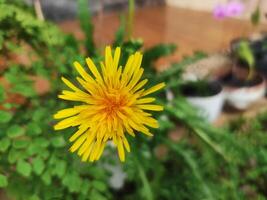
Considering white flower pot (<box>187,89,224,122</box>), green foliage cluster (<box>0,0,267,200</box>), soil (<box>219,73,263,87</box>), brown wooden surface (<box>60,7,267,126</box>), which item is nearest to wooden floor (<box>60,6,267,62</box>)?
brown wooden surface (<box>60,7,267,126</box>)

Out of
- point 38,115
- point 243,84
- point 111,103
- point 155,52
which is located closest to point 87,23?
point 155,52

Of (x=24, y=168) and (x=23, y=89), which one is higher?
(x=23, y=89)

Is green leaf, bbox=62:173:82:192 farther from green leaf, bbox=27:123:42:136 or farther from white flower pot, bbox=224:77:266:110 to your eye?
white flower pot, bbox=224:77:266:110

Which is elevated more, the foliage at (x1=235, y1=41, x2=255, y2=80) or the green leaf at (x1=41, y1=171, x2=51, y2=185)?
the foliage at (x1=235, y1=41, x2=255, y2=80)

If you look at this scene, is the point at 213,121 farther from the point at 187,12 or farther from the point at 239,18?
the point at 187,12

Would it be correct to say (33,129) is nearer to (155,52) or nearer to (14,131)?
(14,131)

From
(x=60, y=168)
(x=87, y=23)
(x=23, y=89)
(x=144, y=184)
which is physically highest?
(x=87, y=23)
